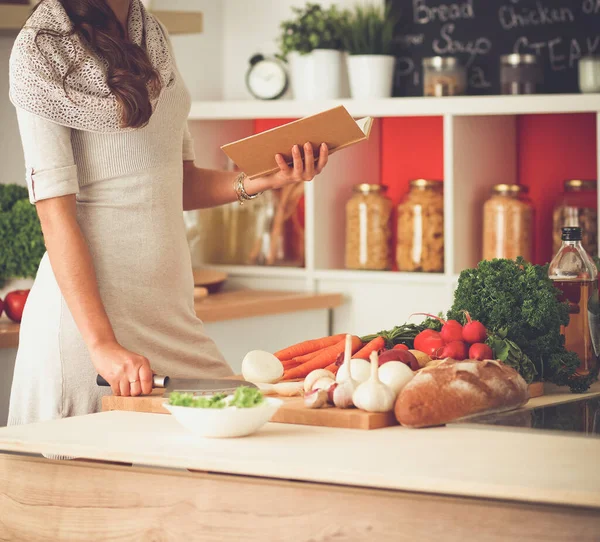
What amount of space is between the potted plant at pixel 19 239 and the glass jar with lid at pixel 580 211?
1.50m

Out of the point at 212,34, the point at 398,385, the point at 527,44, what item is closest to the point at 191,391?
the point at 398,385

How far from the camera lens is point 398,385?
5.08 ft

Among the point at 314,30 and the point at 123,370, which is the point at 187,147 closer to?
the point at 123,370

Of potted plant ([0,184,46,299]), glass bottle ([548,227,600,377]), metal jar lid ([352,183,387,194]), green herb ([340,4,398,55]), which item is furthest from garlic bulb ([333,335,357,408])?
green herb ([340,4,398,55])

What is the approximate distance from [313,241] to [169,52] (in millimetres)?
1470

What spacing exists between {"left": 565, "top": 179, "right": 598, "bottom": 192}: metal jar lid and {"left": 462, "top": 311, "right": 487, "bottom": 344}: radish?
1518 millimetres

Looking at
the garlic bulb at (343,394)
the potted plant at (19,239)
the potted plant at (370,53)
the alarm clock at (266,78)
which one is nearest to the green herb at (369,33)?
the potted plant at (370,53)

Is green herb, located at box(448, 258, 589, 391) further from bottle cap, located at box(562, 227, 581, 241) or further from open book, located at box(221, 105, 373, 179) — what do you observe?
open book, located at box(221, 105, 373, 179)

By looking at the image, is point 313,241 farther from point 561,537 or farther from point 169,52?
point 561,537

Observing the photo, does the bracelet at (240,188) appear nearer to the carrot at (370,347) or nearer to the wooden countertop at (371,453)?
the carrot at (370,347)

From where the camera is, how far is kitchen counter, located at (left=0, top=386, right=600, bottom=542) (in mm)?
1227

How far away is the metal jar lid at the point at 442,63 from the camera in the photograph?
129 inches

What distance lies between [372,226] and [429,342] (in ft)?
5.27

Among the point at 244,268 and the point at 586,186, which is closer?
the point at 586,186
